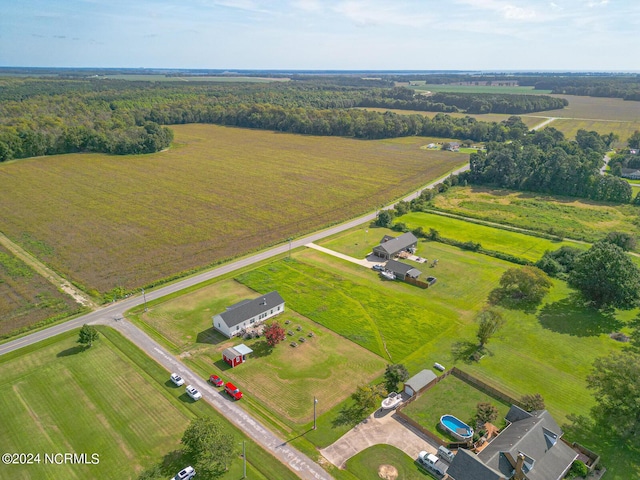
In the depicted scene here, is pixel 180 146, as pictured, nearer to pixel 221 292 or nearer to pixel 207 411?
pixel 221 292

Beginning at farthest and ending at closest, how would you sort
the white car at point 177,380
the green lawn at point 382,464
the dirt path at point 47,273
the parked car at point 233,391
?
the dirt path at point 47,273 < the white car at point 177,380 < the parked car at point 233,391 < the green lawn at point 382,464

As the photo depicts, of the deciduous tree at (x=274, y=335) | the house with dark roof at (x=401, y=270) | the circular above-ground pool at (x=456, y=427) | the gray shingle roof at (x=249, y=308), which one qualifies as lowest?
the circular above-ground pool at (x=456, y=427)

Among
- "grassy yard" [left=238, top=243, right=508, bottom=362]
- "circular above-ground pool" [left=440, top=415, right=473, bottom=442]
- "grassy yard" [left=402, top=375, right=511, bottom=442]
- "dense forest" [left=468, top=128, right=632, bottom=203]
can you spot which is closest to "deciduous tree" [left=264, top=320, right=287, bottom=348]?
"grassy yard" [left=238, top=243, right=508, bottom=362]

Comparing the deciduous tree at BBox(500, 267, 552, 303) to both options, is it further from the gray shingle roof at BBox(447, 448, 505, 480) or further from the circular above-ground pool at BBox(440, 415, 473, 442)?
the gray shingle roof at BBox(447, 448, 505, 480)

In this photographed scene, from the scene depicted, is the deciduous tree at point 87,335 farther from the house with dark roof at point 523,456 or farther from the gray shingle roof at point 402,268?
the gray shingle roof at point 402,268

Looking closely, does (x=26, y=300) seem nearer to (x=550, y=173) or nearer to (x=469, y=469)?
(x=469, y=469)

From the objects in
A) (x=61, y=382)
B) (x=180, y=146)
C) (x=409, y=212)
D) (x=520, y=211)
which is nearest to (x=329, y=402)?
(x=61, y=382)

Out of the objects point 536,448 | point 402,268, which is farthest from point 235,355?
point 402,268

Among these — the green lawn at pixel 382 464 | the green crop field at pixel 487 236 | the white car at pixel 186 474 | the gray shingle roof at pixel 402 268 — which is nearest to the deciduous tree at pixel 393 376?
the green lawn at pixel 382 464
